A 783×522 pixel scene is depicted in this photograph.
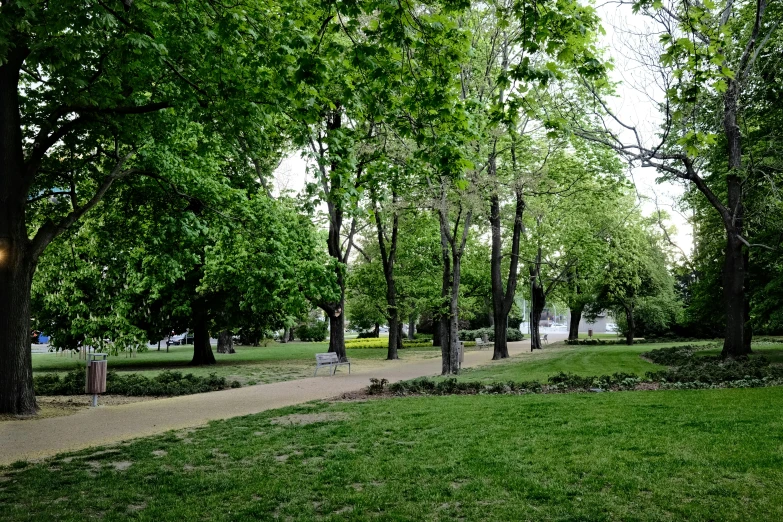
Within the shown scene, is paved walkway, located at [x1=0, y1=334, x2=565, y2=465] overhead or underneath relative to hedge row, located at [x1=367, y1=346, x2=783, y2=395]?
underneath

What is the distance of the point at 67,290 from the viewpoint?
18.8 metres

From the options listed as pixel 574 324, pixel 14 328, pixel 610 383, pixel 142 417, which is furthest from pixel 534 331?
pixel 14 328

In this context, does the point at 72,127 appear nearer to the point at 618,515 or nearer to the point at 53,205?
the point at 53,205

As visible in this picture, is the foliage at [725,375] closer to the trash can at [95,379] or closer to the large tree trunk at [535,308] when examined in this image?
the trash can at [95,379]

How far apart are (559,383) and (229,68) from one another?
9.85m

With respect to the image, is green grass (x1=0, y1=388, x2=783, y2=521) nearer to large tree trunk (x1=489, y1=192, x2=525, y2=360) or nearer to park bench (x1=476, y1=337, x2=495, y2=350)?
large tree trunk (x1=489, y1=192, x2=525, y2=360)

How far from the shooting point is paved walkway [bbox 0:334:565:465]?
848 centimetres

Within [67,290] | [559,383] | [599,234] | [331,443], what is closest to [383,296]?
[599,234]

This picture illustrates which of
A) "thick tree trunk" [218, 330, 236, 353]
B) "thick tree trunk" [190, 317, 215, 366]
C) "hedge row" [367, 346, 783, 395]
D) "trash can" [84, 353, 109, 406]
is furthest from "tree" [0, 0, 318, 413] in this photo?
"thick tree trunk" [218, 330, 236, 353]

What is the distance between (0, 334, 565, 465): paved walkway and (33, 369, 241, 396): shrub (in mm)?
825

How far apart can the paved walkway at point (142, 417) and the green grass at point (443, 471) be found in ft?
3.27

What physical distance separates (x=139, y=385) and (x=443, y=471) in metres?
11.4

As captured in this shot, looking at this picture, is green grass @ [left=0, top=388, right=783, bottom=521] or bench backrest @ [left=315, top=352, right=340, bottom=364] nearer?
green grass @ [left=0, top=388, right=783, bottom=521]

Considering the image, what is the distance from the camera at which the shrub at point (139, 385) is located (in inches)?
582
